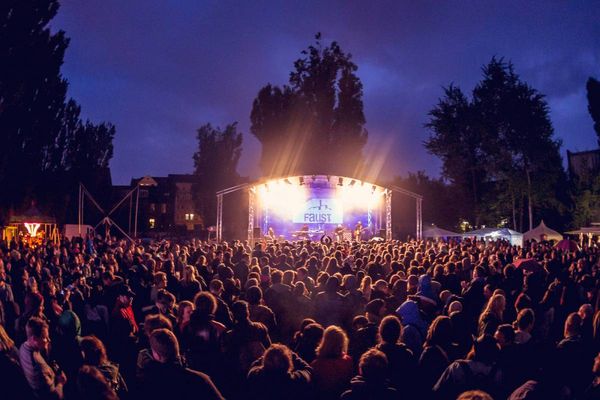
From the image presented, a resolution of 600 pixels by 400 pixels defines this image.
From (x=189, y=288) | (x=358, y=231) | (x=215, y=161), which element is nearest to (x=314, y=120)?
(x=215, y=161)

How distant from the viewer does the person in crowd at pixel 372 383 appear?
371 cm

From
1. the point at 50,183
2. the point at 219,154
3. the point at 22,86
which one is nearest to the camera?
the point at 22,86

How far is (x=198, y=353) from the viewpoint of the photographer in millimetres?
5074

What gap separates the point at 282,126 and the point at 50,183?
21.5 meters

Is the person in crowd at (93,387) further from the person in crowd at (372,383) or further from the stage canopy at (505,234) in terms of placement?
the stage canopy at (505,234)

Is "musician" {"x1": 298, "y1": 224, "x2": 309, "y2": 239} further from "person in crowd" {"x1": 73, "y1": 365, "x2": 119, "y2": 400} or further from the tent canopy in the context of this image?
"person in crowd" {"x1": 73, "y1": 365, "x2": 119, "y2": 400}

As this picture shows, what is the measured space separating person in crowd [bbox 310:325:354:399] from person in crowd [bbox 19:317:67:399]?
1.99m

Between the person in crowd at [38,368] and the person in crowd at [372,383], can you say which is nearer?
the person in crowd at [372,383]

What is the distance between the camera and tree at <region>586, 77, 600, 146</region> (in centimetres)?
3819

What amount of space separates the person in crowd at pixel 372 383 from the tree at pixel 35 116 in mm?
26046

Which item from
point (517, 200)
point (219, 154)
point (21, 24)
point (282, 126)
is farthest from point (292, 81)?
point (21, 24)

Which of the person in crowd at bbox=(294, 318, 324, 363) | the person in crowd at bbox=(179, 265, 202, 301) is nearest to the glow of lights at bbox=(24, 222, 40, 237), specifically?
the person in crowd at bbox=(179, 265, 202, 301)

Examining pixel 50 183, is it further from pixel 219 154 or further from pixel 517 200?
pixel 517 200

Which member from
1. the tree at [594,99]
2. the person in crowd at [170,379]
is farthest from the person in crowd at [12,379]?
the tree at [594,99]
